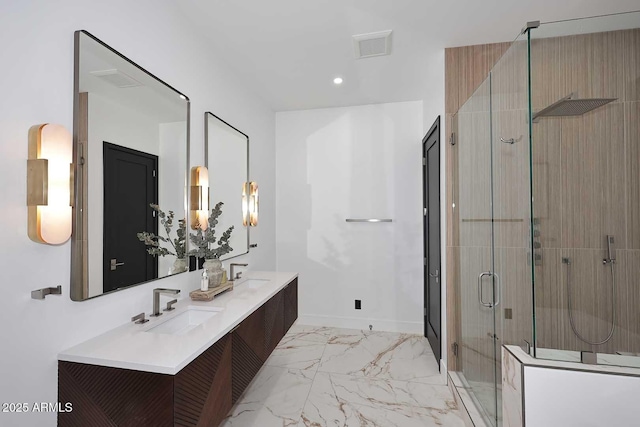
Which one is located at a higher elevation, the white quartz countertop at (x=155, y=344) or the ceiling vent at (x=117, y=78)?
the ceiling vent at (x=117, y=78)

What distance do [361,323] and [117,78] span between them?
3311 mm

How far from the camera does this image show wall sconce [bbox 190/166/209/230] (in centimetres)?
204

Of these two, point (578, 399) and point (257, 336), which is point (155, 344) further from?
point (578, 399)

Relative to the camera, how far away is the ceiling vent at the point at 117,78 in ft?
4.60

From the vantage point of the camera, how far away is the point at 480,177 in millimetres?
1959

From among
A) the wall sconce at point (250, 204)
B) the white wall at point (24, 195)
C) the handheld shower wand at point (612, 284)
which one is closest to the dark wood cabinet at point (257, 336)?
the white wall at point (24, 195)

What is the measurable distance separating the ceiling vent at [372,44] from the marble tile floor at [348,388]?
280 cm

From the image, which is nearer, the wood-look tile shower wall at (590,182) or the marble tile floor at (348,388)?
the wood-look tile shower wall at (590,182)

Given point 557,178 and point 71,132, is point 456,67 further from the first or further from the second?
point 71,132

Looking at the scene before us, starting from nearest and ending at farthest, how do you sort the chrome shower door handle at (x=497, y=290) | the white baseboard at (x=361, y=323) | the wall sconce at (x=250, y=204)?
the chrome shower door handle at (x=497, y=290), the wall sconce at (x=250, y=204), the white baseboard at (x=361, y=323)

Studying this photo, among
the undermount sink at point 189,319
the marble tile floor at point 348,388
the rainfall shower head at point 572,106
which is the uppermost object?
the rainfall shower head at point 572,106

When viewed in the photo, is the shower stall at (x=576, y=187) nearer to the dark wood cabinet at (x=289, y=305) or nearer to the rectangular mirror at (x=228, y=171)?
the dark wood cabinet at (x=289, y=305)

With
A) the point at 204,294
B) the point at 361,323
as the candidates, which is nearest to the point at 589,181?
the point at 204,294

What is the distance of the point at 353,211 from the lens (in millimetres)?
3621
